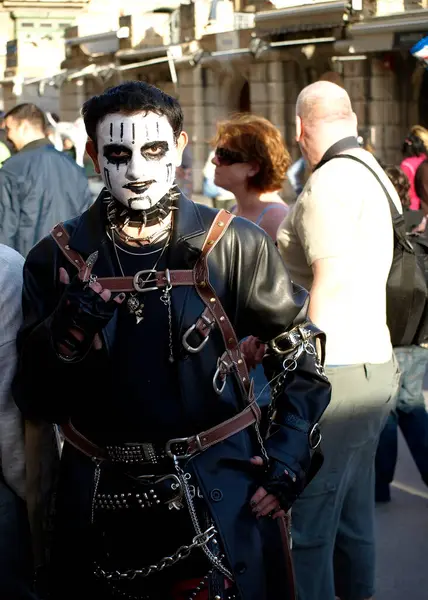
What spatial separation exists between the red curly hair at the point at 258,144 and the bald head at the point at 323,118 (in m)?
0.53

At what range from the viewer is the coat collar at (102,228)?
3025 mm

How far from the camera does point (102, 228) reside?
10.1 feet

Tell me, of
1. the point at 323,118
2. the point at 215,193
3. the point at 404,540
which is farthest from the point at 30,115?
the point at 215,193

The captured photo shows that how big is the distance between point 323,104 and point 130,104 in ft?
5.33

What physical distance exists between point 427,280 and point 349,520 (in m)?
1.09

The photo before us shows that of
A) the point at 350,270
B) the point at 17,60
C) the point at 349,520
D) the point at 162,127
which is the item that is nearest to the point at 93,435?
the point at 162,127

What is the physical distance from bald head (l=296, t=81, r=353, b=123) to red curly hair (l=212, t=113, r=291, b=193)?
53 centimetres

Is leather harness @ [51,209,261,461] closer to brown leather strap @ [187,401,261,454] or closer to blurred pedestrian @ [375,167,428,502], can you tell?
brown leather strap @ [187,401,261,454]

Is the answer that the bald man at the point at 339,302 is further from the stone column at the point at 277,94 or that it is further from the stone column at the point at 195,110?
the stone column at the point at 195,110

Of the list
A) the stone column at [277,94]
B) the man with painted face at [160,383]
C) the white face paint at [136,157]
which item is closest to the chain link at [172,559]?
the man with painted face at [160,383]

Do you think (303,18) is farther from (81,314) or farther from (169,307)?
(81,314)

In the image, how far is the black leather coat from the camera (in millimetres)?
2959

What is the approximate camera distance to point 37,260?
309 centimetres

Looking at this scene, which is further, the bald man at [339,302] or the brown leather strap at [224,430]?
the bald man at [339,302]
